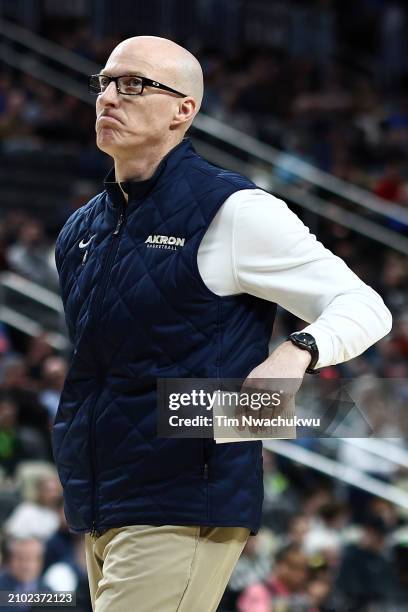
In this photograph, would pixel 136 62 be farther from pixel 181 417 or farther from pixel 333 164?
pixel 333 164

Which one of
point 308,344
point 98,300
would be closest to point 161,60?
point 98,300

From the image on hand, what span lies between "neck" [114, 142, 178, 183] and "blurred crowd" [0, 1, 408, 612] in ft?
2.23

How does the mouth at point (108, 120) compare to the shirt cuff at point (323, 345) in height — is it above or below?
above

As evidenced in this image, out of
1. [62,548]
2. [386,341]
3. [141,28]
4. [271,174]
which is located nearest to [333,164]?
[271,174]

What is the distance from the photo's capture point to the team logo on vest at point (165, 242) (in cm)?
275

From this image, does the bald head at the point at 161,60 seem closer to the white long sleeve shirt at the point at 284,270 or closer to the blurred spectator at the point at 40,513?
the white long sleeve shirt at the point at 284,270

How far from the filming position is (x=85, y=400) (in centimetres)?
280

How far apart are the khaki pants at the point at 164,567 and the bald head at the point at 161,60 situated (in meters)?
0.94

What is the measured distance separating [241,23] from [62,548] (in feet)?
34.5

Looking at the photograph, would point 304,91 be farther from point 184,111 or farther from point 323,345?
point 323,345

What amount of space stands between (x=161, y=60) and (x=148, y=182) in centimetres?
26

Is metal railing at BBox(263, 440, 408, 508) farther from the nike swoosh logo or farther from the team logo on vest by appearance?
the team logo on vest

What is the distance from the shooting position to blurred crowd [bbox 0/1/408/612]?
750 centimetres

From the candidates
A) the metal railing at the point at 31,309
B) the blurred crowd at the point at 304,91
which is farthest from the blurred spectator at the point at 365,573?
the blurred crowd at the point at 304,91
